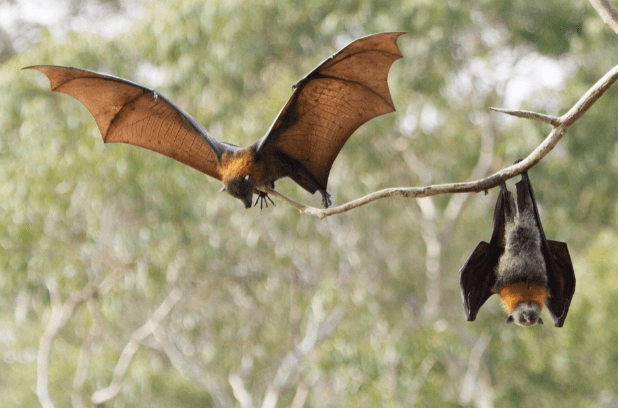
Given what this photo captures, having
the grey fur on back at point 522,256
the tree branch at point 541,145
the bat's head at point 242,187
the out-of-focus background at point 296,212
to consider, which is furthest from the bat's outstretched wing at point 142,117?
the out-of-focus background at point 296,212

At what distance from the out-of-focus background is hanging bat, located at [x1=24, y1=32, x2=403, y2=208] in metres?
7.22

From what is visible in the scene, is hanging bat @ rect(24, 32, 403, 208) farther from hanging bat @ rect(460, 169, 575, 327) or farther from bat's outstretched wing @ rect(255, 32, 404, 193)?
hanging bat @ rect(460, 169, 575, 327)

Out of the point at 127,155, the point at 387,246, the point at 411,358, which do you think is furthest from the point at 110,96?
the point at 387,246

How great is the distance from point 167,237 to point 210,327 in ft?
15.0

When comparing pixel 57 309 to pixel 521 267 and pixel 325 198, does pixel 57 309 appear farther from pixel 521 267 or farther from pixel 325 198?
pixel 521 267

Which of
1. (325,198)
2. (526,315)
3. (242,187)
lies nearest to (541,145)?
(526,315)

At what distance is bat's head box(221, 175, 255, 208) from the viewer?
198 centimetres

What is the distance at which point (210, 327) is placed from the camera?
47.3 ft

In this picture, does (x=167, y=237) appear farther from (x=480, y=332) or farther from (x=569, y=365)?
(x=569, y=365)

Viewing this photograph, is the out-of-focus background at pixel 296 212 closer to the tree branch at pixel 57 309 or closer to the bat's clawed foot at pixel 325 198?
the tree branch at pixel 57 309

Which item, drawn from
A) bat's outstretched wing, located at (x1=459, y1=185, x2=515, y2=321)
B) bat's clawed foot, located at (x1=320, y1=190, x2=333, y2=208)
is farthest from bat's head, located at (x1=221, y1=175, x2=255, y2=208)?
bat's outstretched wing, located at (x1=459, y1=185, x2=515, y2=321)

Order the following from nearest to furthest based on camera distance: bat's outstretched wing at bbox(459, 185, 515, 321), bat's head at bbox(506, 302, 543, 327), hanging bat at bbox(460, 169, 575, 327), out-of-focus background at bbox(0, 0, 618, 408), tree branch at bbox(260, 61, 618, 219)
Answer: tree branch at bbox(260, 61, 618, 219) < bat's head at bbox(506, 302, 543, 327) < hanging bat at bbox(460, 169, 575, 327) < bat's outstretched wing at bbox(459, 185, 515, 321) < out-of-focus background at bbox(0, 0, 618, 408)

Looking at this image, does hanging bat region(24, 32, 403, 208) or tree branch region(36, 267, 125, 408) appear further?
tree branch region(36, 267, 125, 408)

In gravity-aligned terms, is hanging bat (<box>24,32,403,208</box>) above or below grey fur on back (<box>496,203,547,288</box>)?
above
